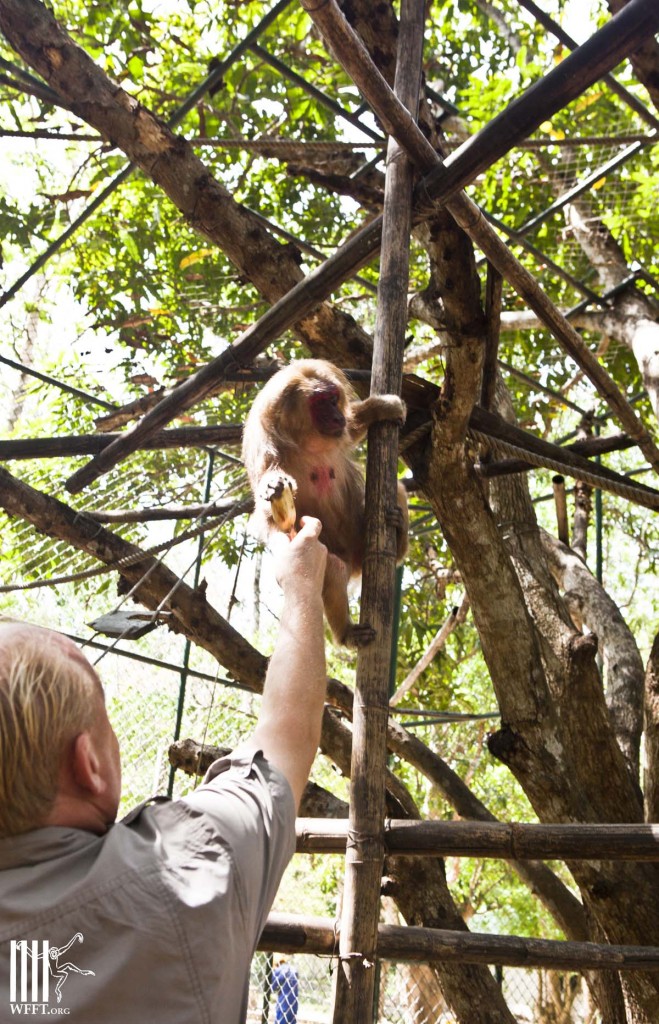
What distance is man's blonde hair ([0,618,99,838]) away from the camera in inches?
43.9

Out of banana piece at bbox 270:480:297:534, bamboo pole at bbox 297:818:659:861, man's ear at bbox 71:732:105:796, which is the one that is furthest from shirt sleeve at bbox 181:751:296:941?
bamboo pole at bbox 297:818:659:861

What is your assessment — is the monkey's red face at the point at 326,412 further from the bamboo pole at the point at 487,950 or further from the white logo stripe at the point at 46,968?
the white logo stripe at the point at 46,968

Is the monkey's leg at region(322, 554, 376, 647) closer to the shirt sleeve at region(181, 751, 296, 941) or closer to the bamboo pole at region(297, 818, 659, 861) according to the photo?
the bamboo pole at region(297, 818, 659, 861)

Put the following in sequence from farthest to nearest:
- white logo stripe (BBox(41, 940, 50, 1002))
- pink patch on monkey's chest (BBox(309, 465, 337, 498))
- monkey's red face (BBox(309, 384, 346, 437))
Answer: pink patch on monkey's chest (BBox(309, 465, 337, 498)) → monkey's red face (BBox(309, 384, 346, 437)) → white logo stripe (BBox(41, 940, 50, 1002))

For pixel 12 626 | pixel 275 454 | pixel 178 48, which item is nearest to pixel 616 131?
pixel 178 48

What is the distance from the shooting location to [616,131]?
5.96 meters

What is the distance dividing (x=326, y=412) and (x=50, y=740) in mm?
2115

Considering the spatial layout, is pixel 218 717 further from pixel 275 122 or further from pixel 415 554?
pixel 275 122

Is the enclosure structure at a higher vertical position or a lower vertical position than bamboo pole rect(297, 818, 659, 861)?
higher

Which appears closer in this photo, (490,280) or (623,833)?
(623,833)

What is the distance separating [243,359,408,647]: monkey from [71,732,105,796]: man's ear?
176 centimetres

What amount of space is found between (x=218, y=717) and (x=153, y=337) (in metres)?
2.99

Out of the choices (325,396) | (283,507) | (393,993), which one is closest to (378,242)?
(325,396)

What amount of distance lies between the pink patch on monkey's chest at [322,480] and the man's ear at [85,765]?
83.3 inches
